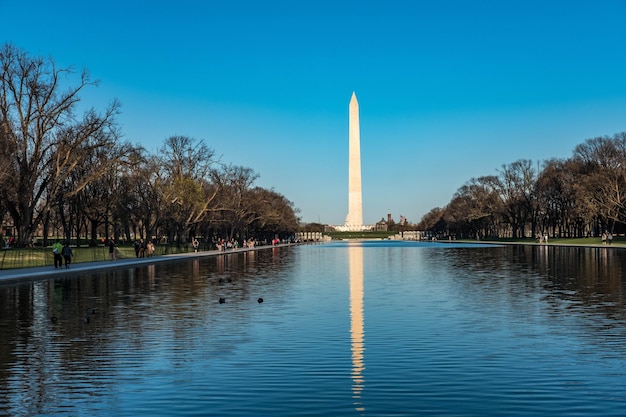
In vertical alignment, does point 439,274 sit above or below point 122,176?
below

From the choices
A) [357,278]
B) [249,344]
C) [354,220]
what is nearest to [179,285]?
[357,278]

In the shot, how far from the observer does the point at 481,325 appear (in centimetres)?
1628

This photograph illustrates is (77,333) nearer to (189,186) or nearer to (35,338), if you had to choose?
(35,338)

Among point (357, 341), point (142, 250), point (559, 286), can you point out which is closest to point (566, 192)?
point (142, 250)

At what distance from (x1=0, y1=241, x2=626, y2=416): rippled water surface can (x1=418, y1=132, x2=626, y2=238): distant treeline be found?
6900cm

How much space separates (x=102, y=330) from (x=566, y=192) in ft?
321

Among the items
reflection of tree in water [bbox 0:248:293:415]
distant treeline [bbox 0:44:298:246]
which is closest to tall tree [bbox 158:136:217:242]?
distant treeline [bbox 0:44:298:246]

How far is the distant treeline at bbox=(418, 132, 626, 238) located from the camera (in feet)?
288

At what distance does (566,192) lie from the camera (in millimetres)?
103625

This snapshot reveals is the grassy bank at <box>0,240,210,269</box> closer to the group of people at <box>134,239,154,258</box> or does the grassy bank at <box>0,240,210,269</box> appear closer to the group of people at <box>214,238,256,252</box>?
the group of people at <box>134,239,154,258</box>

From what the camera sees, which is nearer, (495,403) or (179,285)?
(495,403)

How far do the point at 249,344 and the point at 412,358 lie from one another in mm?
3435

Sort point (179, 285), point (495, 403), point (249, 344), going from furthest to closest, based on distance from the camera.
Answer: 1. point (179, 285)
2. point (249, 344)
3. point (495, 403)

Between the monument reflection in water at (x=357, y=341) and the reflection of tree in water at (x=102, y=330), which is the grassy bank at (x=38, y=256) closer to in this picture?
the reflection of tree in water at (x=102, y=330)
